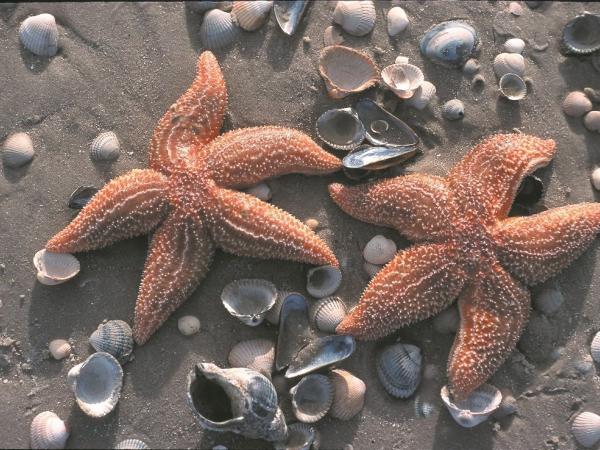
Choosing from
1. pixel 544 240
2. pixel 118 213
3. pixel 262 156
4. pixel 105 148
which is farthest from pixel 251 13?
pixel 544 240

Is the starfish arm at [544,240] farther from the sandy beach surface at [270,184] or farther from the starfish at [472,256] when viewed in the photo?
the sandy beach surface at [270,184]

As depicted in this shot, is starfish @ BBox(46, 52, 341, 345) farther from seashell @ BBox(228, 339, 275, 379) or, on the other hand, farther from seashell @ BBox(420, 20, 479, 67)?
seashell @ BBox(420, 20, 479, 67)

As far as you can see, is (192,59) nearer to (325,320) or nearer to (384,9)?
(384,9)

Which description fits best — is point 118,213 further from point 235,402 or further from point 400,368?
point 400,368

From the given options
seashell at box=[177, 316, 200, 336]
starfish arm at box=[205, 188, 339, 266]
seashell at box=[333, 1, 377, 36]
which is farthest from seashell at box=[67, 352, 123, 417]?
seashell at box=[333, 1, 377, 36]

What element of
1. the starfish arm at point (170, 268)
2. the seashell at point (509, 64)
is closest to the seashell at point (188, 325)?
the starfish arm at point (170, 268)

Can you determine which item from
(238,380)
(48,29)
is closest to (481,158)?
(238,380)

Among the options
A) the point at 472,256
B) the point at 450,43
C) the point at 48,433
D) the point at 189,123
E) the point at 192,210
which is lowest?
the point at 48,433
